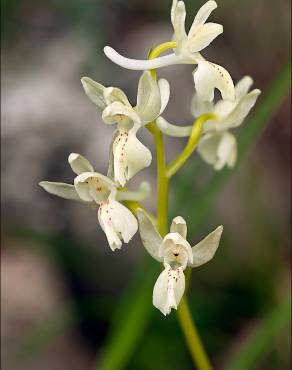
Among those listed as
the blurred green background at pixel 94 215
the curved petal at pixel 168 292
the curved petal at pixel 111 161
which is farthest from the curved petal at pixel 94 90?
the blurred green background at pixel 94 215

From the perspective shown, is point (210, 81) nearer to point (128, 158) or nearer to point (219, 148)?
point (128, 158)

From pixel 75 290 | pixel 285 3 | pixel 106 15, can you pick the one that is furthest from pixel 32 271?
pixel 285 3

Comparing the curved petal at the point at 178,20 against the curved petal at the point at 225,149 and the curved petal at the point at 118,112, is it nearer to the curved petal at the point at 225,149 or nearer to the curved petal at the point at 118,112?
the curved petal at the point at 118,112

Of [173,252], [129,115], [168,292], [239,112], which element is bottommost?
[168,292]

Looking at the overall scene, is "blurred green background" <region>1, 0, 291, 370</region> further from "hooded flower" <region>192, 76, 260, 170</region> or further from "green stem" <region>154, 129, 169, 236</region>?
"green stem" <region>154, 129, 169, 236</region>

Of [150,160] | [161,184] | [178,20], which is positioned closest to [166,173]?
[161,184]

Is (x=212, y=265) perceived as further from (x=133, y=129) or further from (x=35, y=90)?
(x=133, y=129)

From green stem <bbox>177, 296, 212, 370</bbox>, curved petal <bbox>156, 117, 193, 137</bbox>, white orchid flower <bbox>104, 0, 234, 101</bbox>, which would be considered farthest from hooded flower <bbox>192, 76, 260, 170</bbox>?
green stem <bbox>177, 296, 212, 370</bbox>

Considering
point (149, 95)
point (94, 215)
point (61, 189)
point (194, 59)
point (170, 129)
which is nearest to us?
point (149, 95)
